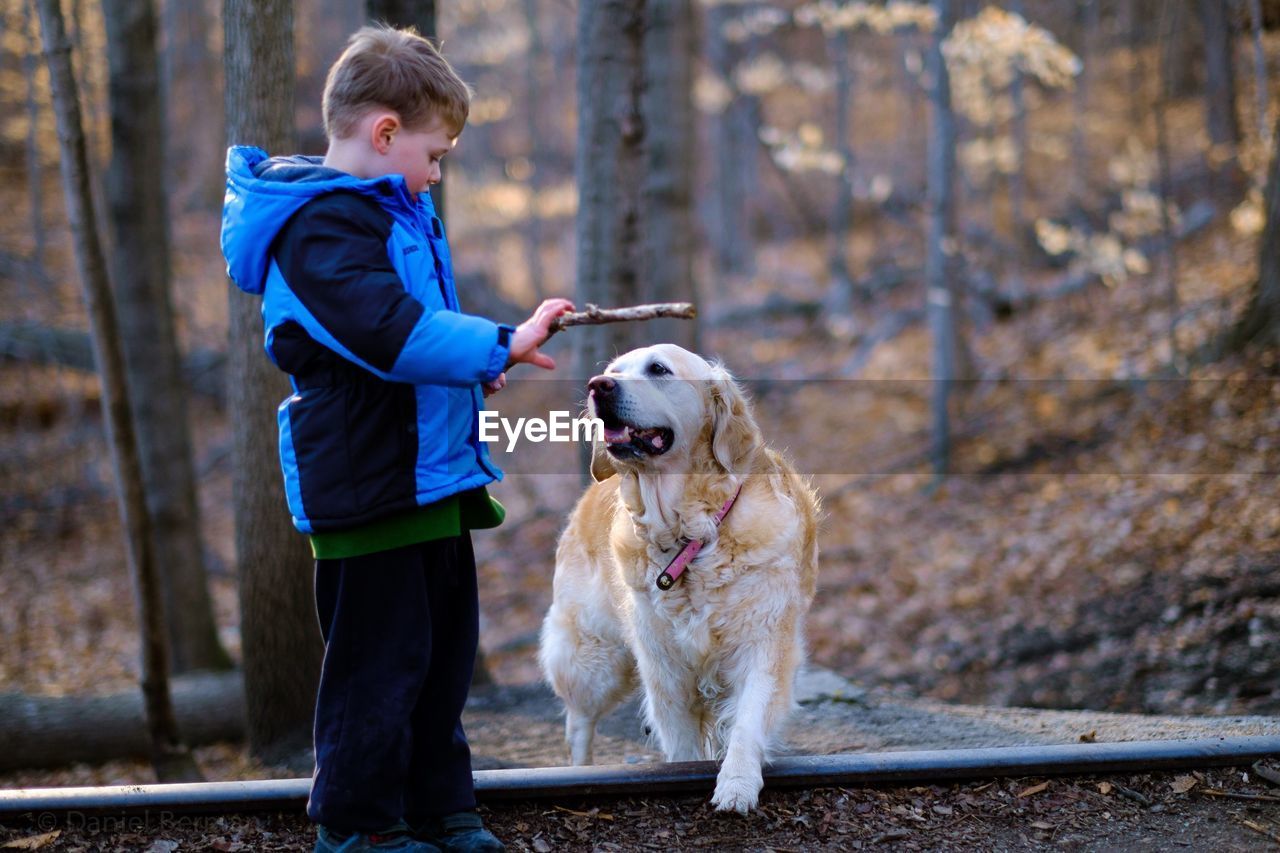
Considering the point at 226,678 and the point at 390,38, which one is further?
the point at 226,678

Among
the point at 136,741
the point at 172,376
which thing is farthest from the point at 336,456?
the point at 172,376

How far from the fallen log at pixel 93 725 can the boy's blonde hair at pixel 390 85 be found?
4301 millimetres

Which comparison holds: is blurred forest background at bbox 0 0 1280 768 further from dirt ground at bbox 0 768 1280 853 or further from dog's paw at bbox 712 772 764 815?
dog's paw at bbox 712 772 764 815

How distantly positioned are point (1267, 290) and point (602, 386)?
7.22 m

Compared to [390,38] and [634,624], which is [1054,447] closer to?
[634,624]

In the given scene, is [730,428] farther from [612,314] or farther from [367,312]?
[367,312]

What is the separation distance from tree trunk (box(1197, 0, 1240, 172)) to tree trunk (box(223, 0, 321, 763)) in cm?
1197

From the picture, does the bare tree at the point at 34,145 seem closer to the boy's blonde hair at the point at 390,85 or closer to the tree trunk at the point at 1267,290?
the boy's blonde hair at the point at 390,85

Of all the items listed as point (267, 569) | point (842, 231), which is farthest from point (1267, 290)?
point (842, 231)

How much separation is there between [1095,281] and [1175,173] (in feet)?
9.94

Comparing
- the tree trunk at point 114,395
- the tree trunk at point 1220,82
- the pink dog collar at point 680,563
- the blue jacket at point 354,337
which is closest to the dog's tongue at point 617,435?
the pink dog collar at point 680,563

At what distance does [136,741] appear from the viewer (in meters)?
6.31

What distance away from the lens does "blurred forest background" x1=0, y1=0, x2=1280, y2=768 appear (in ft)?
21.8

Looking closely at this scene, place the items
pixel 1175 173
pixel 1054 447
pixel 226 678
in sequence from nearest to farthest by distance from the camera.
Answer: pixel 226 678
pixel 1054 447
pixel 1175 173
